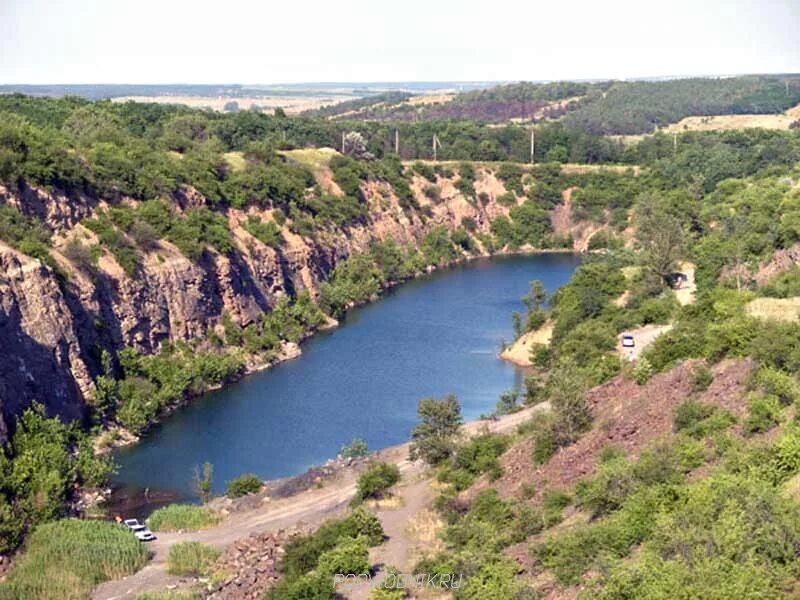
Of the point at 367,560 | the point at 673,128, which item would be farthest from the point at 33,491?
the point at 673,128

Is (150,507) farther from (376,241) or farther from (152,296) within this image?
(376,241)

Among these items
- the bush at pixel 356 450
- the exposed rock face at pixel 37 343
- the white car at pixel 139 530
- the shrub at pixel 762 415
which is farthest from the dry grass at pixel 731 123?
the white car at pixel 139 530

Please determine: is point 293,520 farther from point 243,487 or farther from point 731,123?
point 731,123

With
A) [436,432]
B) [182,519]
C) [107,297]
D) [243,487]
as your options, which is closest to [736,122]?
[107,297]

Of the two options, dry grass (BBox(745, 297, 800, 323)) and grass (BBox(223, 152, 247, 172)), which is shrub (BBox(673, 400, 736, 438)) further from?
grass (BBox(223, 152, 247, 172))

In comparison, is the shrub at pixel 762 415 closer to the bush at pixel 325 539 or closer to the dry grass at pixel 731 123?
the bush at pixel 325 539

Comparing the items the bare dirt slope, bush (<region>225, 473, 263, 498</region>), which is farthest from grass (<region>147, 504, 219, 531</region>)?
the bare dirt slope

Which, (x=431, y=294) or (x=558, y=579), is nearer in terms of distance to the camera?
(x=558, y=579)
